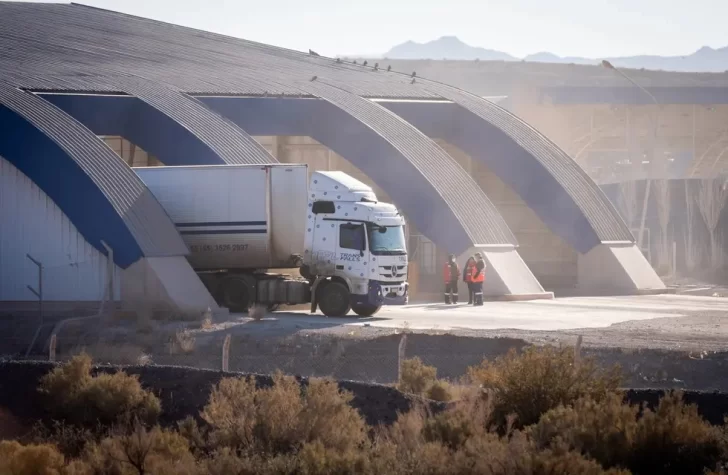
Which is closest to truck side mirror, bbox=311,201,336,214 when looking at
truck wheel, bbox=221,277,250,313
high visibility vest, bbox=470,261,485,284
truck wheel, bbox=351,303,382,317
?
truck wheel, bbox=351,303,382,317

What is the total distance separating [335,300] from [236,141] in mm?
8530

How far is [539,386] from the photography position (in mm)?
17656

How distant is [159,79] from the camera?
4650 centimetres

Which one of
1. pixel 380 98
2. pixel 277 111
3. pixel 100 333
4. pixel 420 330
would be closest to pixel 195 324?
pixel 100 333

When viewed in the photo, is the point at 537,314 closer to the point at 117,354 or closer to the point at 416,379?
the point at 117,354

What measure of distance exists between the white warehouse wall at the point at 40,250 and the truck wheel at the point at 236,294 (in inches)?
151

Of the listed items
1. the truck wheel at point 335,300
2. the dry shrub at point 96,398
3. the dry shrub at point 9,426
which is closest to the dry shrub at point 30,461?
the dry shrub at point 96,398

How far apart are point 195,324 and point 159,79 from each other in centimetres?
1707

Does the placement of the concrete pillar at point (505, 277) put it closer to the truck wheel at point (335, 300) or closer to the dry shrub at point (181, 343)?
the truck wheel at point (335, 300)

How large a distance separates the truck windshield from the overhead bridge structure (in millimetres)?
5024

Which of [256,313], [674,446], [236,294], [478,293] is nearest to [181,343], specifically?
[256,313]

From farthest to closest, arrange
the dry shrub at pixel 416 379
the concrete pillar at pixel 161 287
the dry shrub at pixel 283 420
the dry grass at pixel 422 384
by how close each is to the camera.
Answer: the concrete pillar at pixel 161 287 < the dry shrub at pixel 416 379 < the dry grass at pixel 422 384 < the dry shrub at pixel 283 420

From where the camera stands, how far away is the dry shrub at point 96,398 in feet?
61.1

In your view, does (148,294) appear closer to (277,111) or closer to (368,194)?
(368,194)
